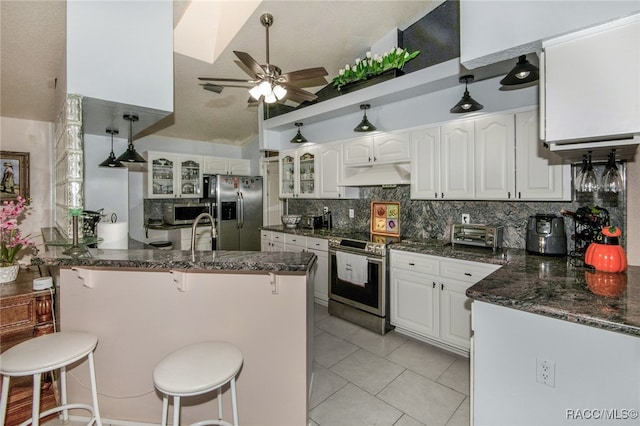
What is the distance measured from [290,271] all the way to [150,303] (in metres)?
0.94

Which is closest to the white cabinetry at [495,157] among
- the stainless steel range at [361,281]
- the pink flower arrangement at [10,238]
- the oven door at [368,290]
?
the stainless steel range at [361,281]

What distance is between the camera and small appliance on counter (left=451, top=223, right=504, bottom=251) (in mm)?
2691

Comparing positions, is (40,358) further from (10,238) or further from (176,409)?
(10,238)

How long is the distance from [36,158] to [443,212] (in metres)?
5.39

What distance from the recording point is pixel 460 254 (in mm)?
2566

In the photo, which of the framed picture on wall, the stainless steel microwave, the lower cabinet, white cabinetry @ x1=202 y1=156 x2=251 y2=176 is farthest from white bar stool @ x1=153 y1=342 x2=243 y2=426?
white cabinetry @ x1=202 y1=156 x2=251 y2=176

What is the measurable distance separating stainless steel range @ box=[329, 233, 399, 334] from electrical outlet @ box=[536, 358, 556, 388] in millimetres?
1708

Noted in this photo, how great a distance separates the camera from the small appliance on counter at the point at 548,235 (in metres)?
2.35

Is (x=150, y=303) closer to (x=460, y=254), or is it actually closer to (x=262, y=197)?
(x=460, y=254)

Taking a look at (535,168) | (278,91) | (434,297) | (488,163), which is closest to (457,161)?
(488,163)

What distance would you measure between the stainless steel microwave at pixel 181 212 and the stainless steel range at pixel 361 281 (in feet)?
9.67

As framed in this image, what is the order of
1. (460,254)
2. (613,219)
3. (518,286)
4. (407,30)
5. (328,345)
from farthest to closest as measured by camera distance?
(407,30), (328,345), (460,254), (613,219), (518,286)

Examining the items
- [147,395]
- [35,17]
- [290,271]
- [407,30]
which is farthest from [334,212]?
[35,17]

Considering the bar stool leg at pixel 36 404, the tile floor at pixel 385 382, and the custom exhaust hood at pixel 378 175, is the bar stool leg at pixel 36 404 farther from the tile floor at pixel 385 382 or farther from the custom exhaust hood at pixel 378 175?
the custom exhaust hood at pixel 378 175
